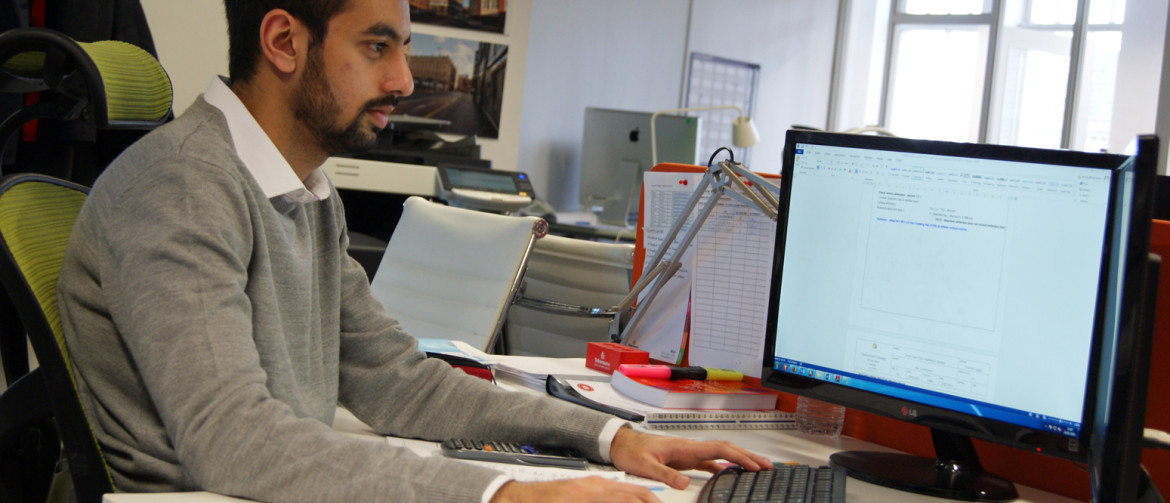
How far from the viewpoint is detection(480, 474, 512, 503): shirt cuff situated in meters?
0.89

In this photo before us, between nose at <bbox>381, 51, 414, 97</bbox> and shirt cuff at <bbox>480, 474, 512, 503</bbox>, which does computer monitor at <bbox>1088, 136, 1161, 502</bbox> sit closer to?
shirt cuff at <bbox>480, 474, 512, 503</bbox>

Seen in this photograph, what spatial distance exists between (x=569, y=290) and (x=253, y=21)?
1570 millimetres

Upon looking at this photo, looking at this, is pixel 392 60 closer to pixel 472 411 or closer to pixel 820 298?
pixel 472 411

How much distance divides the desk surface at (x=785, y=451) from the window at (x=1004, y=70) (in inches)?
199

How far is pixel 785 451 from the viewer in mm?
1359

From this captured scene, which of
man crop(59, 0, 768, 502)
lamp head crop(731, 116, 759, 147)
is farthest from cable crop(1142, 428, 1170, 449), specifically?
lamp head crop(731, 116, 759, 147)

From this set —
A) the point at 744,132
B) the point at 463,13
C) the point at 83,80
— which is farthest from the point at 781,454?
the point at 744,132

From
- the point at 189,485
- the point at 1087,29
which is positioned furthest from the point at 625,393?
the point at 1087,29

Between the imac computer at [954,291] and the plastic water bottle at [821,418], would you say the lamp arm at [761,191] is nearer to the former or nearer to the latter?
the imac computer at [954,291]

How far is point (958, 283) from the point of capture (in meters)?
1.19

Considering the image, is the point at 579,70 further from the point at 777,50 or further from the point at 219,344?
the point at 219,344

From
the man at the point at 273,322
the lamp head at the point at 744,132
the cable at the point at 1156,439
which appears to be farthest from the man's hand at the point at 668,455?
the lamp head at the point at 744,132

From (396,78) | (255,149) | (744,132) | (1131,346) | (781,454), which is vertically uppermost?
(744,132)

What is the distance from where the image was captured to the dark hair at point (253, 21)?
113 cm
